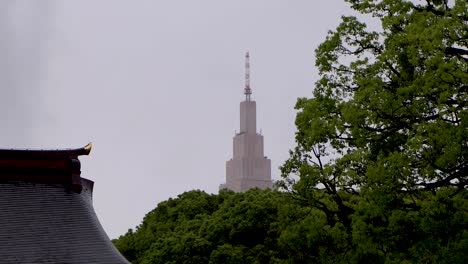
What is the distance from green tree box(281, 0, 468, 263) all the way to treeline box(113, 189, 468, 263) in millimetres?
38

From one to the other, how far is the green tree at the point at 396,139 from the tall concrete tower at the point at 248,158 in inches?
5725

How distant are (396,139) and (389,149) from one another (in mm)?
316

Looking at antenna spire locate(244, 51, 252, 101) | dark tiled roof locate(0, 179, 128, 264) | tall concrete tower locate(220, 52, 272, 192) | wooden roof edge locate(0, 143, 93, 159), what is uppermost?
antenna spire locate(244, 51, 252, 101)

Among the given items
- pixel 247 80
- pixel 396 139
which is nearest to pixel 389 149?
pixel 396 139

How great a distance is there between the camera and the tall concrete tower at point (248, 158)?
169000mm

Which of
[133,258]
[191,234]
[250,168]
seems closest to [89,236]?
[191,234]

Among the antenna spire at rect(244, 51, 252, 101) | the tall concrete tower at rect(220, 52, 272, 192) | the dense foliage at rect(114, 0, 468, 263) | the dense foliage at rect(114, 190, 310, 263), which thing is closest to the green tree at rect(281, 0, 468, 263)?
the dense foliage at rect(114, 0, 468, 263)

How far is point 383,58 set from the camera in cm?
1947

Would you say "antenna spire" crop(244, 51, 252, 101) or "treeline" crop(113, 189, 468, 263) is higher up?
"antenna spire" crop(244, 51, 252, 101)

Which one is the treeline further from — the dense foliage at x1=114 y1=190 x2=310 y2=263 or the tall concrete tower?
the tall concrete tower

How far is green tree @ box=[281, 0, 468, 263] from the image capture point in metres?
17.7

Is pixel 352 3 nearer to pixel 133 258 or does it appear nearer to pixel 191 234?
pixel 191 234

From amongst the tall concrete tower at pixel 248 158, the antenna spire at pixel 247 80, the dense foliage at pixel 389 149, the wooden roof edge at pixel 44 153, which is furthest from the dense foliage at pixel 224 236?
the tall concrete tower at pixel 248 158

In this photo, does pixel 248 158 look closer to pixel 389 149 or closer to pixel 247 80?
pixel 247 80
